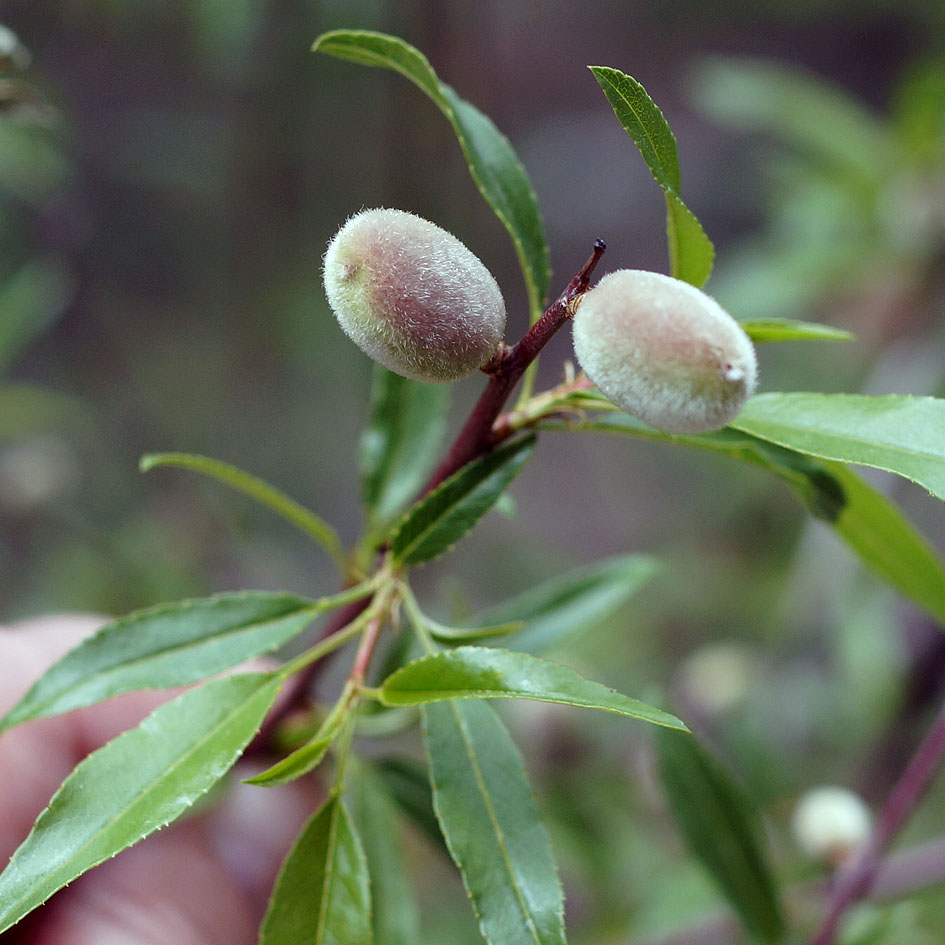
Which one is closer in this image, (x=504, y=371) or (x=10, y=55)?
(x=504, y=371)

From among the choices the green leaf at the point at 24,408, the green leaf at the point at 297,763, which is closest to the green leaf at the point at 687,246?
the green leaf at the point at 297,763

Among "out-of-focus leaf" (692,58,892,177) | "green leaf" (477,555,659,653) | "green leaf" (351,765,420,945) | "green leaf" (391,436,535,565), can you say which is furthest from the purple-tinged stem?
"out-of-focus leaf" (692,58,892,177)

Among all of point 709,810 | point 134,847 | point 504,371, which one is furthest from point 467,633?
point 134,847

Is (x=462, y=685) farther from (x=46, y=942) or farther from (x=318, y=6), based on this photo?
(x=318, y=6)

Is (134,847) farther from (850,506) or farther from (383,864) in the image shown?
(850,506)

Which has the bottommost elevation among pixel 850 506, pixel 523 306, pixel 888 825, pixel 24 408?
pixel 523 306

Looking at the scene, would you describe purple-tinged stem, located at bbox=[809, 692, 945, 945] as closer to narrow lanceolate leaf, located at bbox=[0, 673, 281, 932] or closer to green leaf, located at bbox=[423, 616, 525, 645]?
green leaf, located at bbox=[423, 616, 525, 645]

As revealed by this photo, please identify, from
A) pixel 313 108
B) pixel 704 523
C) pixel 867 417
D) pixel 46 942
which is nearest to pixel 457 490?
pixel 867 417

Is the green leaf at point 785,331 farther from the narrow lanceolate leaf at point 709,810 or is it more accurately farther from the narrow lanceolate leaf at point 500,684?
the narrow lanceolate leaf at point 709,810
